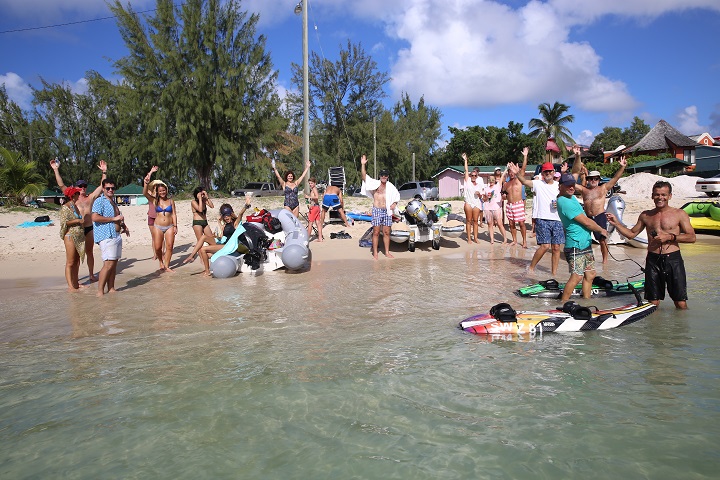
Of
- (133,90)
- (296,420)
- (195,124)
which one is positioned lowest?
(296,420)

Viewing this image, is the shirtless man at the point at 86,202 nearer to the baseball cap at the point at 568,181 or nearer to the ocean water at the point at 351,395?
the ocean water at the point at 351,395

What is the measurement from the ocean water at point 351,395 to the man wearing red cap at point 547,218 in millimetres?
2234

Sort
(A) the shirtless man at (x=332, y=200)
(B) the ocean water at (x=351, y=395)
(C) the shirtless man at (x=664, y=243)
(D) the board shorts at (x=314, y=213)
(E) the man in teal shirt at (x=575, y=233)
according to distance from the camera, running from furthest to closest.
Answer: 1. (A) the shirtless man at (x=332, y=200)
2. (D) the board shorts at (x=314, y=213)
3. (E) the man in teal shirt at (x=575, y=233)
4. (C) the shirtless man at (x=664, y=243)
5. (B) the ocean water at (x=351, y=395)

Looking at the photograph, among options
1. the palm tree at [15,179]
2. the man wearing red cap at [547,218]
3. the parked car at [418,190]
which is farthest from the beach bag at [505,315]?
the parked car at [418,190]

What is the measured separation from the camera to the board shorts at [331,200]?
1487 cm

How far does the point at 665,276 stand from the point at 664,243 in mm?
403

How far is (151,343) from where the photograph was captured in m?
5.53

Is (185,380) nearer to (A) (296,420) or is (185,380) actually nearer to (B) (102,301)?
(A) (296,420)

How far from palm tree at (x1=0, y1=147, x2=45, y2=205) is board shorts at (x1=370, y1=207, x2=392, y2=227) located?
52.4 feet

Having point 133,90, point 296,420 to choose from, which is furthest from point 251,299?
point 133,90

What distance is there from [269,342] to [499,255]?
7679 mm

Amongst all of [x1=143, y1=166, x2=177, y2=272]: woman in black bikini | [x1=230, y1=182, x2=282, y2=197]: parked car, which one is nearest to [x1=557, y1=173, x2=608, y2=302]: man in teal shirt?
[x1=143, y1=166, x2=177, y2=272]: woman in black bikini

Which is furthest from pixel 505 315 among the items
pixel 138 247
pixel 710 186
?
pixel 710 186

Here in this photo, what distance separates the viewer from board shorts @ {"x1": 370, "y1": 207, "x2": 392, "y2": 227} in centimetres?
1159
